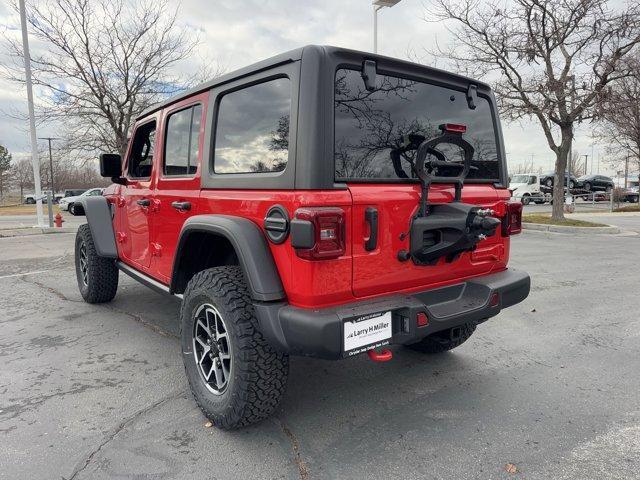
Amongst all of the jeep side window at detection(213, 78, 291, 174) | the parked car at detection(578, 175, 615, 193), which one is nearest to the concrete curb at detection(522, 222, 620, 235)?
the jeep side window at detection(213, 78, 291, 174)

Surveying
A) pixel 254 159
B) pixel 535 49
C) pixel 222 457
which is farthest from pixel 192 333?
pixel 535 49

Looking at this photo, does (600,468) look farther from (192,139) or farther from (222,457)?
(192,139)

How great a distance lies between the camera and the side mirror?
4281 millimetres

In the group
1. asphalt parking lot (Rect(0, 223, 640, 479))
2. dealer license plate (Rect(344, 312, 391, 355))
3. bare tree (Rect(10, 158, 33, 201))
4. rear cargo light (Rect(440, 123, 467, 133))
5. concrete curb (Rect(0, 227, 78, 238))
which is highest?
bare tree (Rect(10, 158, 33, 201))

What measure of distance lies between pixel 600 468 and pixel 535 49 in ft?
46.0

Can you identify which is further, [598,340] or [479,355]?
[598,340]

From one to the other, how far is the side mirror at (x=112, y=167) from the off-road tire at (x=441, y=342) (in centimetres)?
306

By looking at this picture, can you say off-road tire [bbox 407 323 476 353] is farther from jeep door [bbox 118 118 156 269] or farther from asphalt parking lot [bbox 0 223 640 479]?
jeep door [bbox 118 118 156 269]

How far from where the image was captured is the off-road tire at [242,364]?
2.37 meters

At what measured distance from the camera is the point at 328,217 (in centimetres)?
215

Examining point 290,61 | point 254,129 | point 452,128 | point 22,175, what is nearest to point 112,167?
point 254,129

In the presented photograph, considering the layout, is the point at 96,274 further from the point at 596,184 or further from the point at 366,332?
the point at 596,184

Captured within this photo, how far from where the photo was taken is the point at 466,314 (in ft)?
8.57

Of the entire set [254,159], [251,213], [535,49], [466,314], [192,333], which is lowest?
[192,333]
